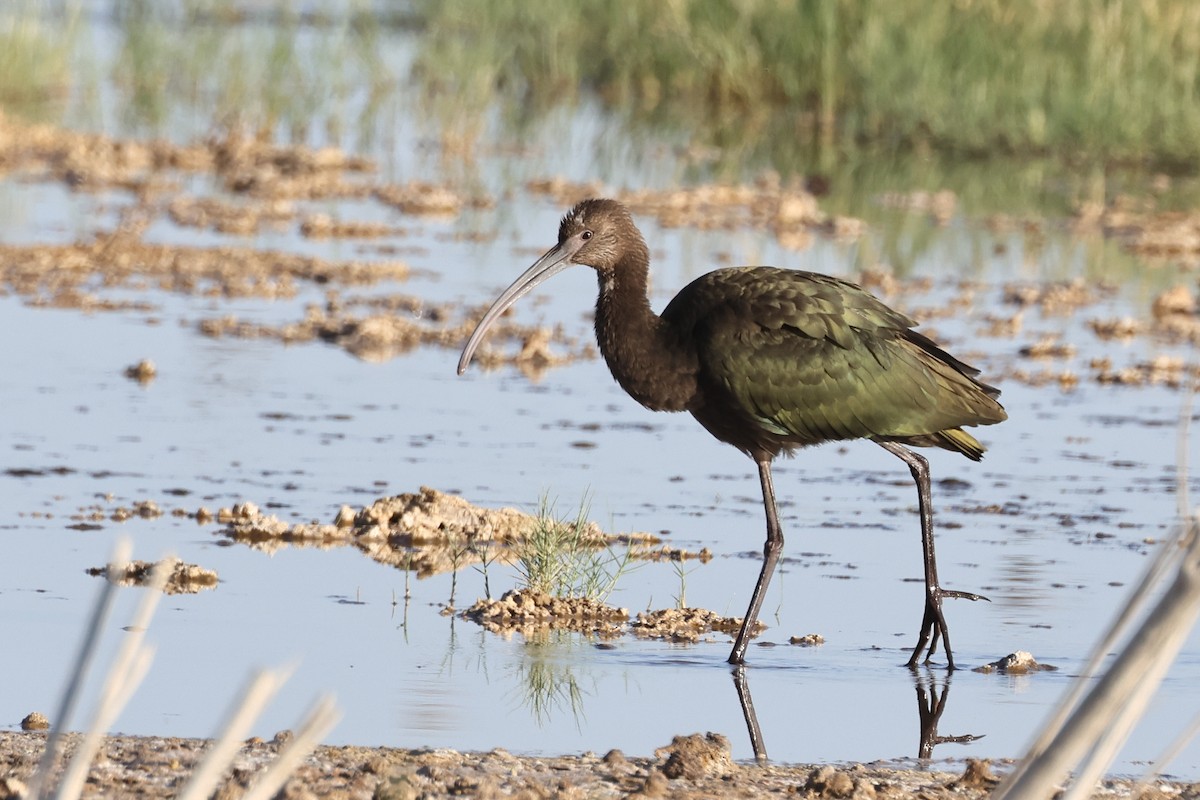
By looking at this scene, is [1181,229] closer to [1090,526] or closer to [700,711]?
[1090,526]

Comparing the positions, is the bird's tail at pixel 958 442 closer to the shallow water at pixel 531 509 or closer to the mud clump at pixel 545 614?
the shallow water at pixel 531 509

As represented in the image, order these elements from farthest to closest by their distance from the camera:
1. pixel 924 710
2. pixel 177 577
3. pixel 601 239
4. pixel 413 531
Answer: pixel 413 531 < pixel 601 239 < pixel 177 577 < pixel 924 710

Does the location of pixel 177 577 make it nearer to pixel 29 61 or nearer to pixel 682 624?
pixel 682 624

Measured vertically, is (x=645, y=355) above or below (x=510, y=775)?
above

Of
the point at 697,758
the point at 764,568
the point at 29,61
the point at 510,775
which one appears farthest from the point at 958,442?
the point at 29,61

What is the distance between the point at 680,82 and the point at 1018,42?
474cm

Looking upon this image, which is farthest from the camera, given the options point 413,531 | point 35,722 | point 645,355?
point 413,531

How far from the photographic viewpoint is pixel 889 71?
22453mm

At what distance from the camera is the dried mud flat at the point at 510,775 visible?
5121mm

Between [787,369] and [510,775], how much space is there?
2.52 meters

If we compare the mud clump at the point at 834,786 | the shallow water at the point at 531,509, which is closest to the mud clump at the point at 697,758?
the mud clump at the point at 834,786

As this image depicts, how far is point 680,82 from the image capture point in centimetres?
2602

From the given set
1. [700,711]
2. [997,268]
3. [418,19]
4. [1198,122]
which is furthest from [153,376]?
[418,19]

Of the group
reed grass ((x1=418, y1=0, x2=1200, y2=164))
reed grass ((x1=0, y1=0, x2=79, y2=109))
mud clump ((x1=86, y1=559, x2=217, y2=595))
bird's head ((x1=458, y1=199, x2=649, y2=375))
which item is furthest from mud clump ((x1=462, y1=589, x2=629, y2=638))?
reed grass ((x1=0, y1=0, x2=79, y2=109))
